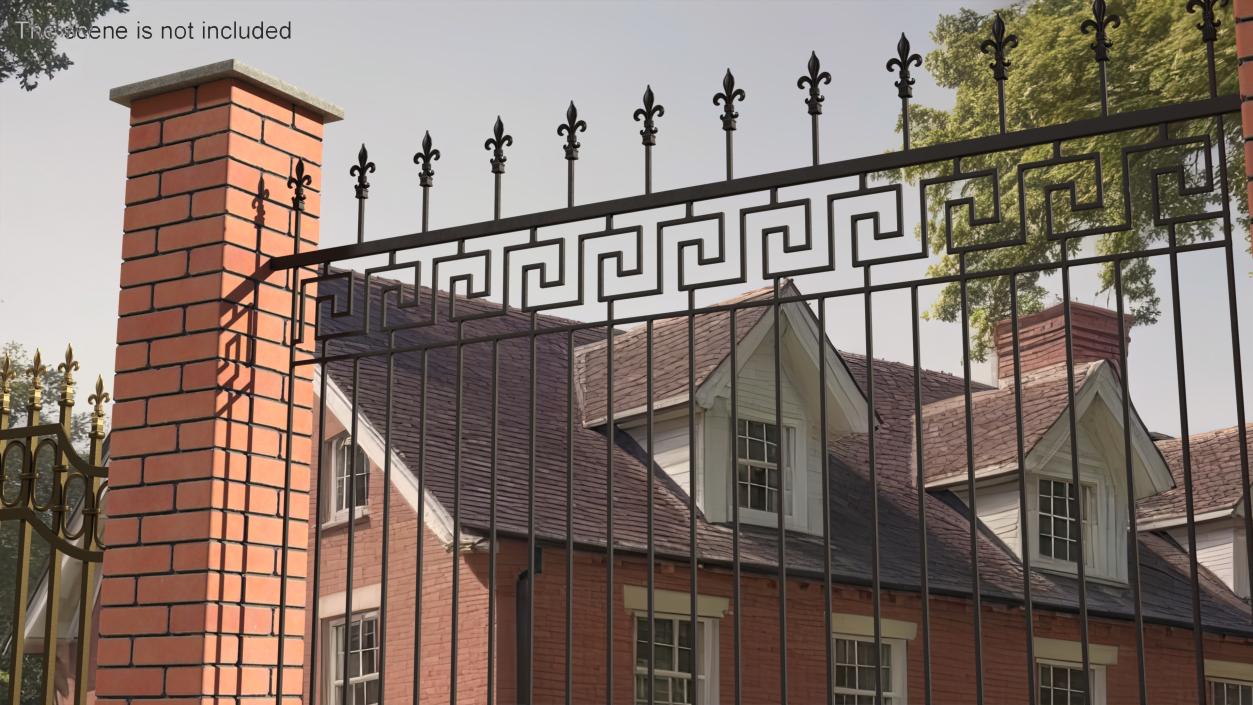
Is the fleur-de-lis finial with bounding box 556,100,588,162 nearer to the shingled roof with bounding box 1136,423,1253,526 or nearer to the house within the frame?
the house

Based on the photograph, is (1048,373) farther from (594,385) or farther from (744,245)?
(744,245)

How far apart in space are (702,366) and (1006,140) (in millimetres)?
11656

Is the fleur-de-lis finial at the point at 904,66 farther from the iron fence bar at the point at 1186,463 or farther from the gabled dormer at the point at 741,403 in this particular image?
the gabled dormer at the point at 741,403

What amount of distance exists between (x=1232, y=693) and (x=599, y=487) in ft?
28.3

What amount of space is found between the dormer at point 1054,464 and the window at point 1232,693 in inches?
67.1

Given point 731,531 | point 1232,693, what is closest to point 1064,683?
point 1232,693

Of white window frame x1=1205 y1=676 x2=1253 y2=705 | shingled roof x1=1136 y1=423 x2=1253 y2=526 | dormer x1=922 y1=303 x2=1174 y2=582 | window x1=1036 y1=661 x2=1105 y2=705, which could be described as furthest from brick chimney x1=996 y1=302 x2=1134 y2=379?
white window frame x1=1205 y1=676 x2=1253 y2=705

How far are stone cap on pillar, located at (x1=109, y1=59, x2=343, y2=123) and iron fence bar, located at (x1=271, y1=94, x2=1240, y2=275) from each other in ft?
1.92

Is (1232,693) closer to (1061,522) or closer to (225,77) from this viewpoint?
(1061,522)

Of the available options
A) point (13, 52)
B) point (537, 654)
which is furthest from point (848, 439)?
point (13, 52)

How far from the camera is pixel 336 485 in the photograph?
1538 cm

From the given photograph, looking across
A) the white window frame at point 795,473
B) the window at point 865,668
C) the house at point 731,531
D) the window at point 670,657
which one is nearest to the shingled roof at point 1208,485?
the house at point 731,531

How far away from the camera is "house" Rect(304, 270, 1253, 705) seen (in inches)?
518

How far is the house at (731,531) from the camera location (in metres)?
13.2
